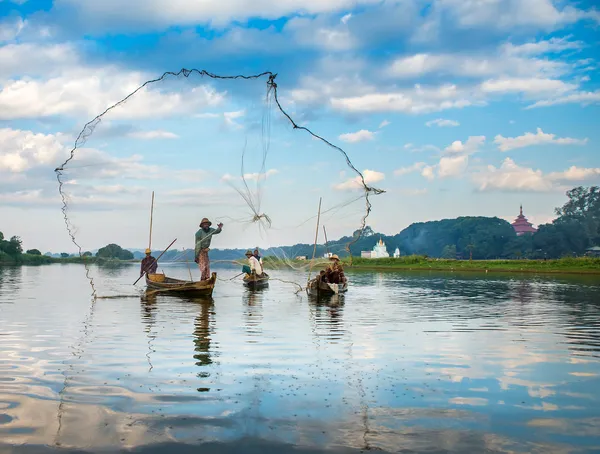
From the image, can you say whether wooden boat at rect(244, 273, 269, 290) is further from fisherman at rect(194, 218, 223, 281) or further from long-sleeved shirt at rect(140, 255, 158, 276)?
fisherman at rect(194, 218, 223, 281)

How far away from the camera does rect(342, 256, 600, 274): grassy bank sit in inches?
2648

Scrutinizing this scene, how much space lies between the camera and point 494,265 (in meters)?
75.1

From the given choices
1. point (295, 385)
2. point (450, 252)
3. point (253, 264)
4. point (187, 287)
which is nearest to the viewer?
point (295, 385)

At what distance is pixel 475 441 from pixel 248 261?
82.7 feet

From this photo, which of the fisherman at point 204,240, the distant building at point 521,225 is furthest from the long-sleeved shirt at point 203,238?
the distant building at point 521,225

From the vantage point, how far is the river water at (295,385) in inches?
250

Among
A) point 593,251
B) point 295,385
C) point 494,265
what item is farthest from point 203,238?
point 593,251

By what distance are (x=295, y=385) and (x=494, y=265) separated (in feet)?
231

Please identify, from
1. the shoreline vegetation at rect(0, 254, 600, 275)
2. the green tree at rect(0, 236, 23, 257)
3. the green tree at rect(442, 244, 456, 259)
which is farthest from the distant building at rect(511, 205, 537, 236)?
the green tree at rect(0, 236, 23, 257)

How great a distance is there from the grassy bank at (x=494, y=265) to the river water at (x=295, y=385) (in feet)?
169

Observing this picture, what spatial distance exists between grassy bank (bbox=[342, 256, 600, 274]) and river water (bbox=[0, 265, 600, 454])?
51386 millimetres

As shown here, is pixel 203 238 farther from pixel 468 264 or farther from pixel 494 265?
pixel 468 264

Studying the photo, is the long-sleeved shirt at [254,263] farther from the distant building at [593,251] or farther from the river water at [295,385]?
the distant building at [593,251]

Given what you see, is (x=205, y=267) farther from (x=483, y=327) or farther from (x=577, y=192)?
(x=577, y=192)
